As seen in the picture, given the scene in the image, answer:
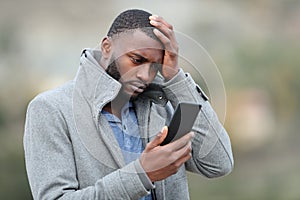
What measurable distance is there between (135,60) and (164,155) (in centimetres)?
16

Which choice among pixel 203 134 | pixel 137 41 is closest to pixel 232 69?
pixel 203 134

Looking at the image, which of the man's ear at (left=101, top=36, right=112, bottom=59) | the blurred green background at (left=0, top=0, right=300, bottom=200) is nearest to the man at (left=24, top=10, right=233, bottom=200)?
the man's ear at (left=101, top=36, right=112, bottom=59)

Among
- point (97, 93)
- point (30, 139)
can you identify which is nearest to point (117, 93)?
point (97, 93)

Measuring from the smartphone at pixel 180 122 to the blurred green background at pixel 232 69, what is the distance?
2.53m

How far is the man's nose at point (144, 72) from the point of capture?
1098 mm

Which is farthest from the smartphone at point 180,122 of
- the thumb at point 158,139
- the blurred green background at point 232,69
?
Result: the blurred green background at point 232,69

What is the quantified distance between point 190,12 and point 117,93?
9.46 ft

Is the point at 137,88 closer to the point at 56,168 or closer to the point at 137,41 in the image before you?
the point at 137,41

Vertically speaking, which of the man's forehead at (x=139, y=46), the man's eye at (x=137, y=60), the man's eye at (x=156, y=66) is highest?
the man's forehead at (x=139, y=46)

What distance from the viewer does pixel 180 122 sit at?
3.47ft

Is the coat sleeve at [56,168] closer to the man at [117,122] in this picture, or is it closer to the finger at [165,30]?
the man at [117,122]

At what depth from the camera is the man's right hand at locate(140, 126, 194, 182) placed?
3.41ft

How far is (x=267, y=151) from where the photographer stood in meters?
4.21

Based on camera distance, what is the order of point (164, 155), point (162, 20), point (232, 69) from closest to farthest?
1. point (164, 155)
2. point (162, 20)
3. point (232, 69)
